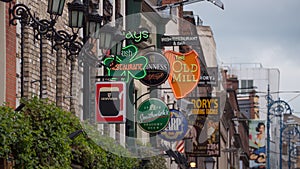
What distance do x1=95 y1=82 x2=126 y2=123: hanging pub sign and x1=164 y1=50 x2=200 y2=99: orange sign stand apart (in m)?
9.58

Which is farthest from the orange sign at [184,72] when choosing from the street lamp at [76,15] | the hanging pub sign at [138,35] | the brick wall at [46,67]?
the street lamp at [76,15]

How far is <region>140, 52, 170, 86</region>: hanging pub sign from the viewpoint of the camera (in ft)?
81.4

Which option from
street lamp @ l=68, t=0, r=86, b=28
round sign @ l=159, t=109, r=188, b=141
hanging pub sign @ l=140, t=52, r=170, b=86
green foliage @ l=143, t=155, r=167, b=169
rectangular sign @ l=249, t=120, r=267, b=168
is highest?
street lamp @ l=68, t=0, r=86, b=28

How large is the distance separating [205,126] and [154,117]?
13346 mm

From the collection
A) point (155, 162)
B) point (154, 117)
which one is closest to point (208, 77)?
point (155, 162)

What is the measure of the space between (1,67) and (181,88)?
14.8 metres

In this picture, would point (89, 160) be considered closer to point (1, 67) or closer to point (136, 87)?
point (1, 67)

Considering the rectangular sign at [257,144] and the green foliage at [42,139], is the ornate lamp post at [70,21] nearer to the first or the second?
the green foliage at [42,139]

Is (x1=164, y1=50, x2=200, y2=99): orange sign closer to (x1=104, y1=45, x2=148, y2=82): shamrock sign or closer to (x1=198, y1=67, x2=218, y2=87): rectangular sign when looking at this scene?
(x1=198, y1=67, x2=218, y2=87): rectangular sign

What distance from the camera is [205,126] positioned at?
1545 inches

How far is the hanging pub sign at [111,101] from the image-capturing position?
68.4 feet

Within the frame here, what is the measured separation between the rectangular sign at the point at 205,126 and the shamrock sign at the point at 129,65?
38.1ft

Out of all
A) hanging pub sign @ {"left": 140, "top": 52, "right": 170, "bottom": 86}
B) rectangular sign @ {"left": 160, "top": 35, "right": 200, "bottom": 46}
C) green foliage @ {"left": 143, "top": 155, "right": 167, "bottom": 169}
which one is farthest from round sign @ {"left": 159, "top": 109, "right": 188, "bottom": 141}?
hanging pub sign @ {"left": 140, "top": 52, "right": 170, "bottom": 86}

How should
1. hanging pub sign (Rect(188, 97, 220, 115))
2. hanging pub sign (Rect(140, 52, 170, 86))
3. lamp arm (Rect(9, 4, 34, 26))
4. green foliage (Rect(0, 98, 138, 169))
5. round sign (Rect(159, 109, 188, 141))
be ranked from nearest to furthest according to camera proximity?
green foliage (Rect(0, 98, 138, 169))
lamp arm (Rect(9, 4, 34, 26))
hanging pub sign (Rect(140, 52, 170, 86))
round sign (Rect(159, 109, 188, 141))
hanging pub sign (Rect(188, 97, 220, 115))
